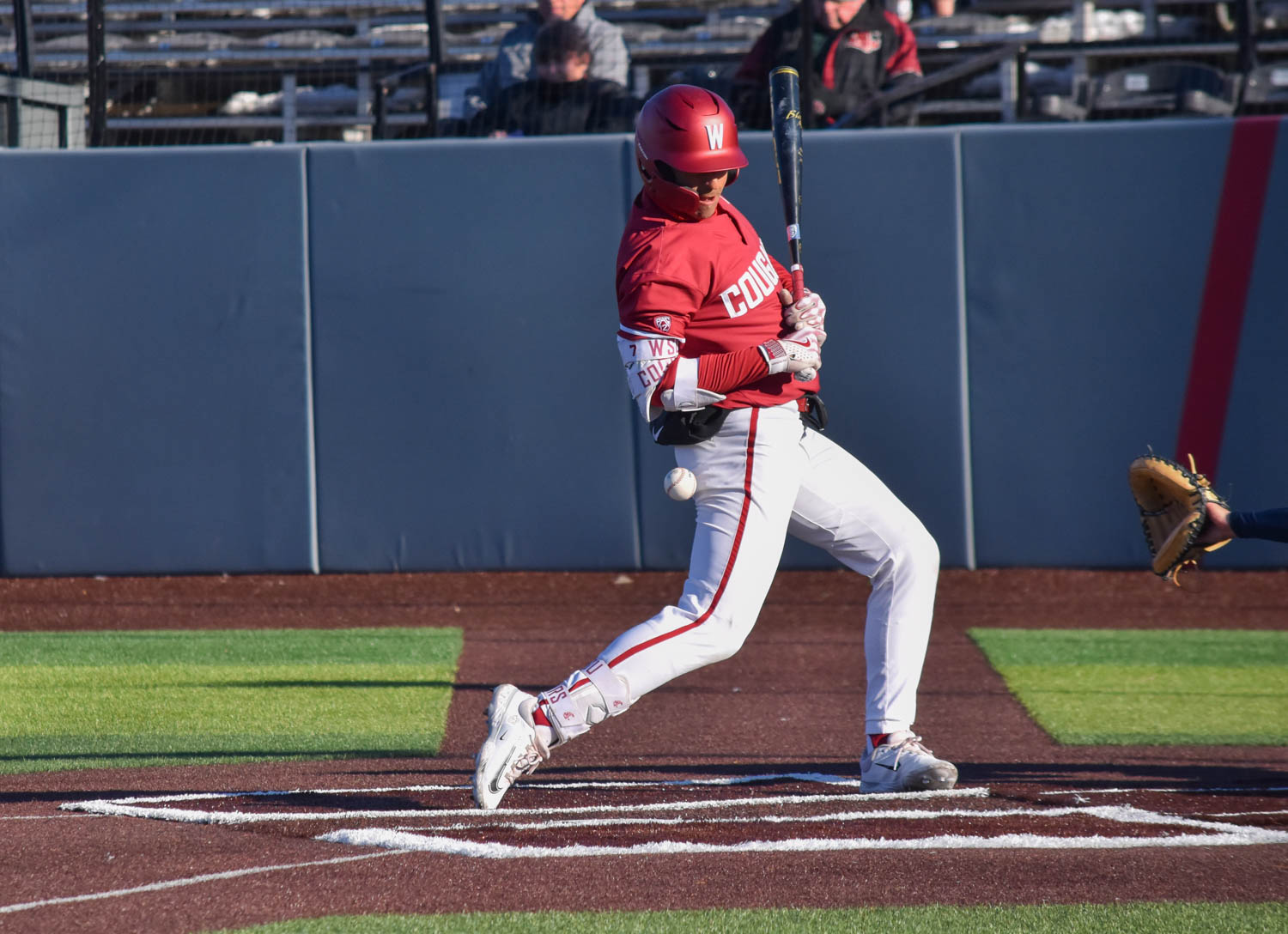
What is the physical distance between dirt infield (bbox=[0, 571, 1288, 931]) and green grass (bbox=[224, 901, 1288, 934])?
6 centimetres

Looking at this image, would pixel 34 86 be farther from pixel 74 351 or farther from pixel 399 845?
pixel 399 845

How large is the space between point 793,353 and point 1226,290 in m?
6.11

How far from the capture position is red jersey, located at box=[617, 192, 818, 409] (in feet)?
12.2

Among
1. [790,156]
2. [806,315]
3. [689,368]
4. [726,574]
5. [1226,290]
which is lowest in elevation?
[1226,290]

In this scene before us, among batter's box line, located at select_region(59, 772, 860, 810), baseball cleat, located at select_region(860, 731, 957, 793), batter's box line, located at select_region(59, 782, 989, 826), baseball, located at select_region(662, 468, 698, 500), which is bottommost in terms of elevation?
batter's box line, located at select_region(59, 772, 860, 810)

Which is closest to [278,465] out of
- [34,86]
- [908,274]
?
[34,86]

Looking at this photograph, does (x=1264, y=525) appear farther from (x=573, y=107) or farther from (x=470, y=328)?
(x=573, y=107)

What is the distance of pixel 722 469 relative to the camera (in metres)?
3.79

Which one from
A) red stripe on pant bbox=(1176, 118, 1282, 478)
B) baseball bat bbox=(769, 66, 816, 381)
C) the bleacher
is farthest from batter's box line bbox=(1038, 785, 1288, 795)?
the bleacher

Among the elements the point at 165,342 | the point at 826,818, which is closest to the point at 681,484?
the point at 826,818

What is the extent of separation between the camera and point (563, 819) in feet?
12.0

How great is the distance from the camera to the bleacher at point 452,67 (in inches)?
372

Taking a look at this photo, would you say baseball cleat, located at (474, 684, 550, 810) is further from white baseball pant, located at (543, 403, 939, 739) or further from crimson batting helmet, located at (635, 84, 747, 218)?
crimson batting helmet, located at (635, 84, 747, 218)

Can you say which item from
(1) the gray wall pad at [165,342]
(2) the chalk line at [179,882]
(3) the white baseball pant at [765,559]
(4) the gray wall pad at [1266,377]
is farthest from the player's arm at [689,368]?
(4) the gray wall pad at [1266,377]
